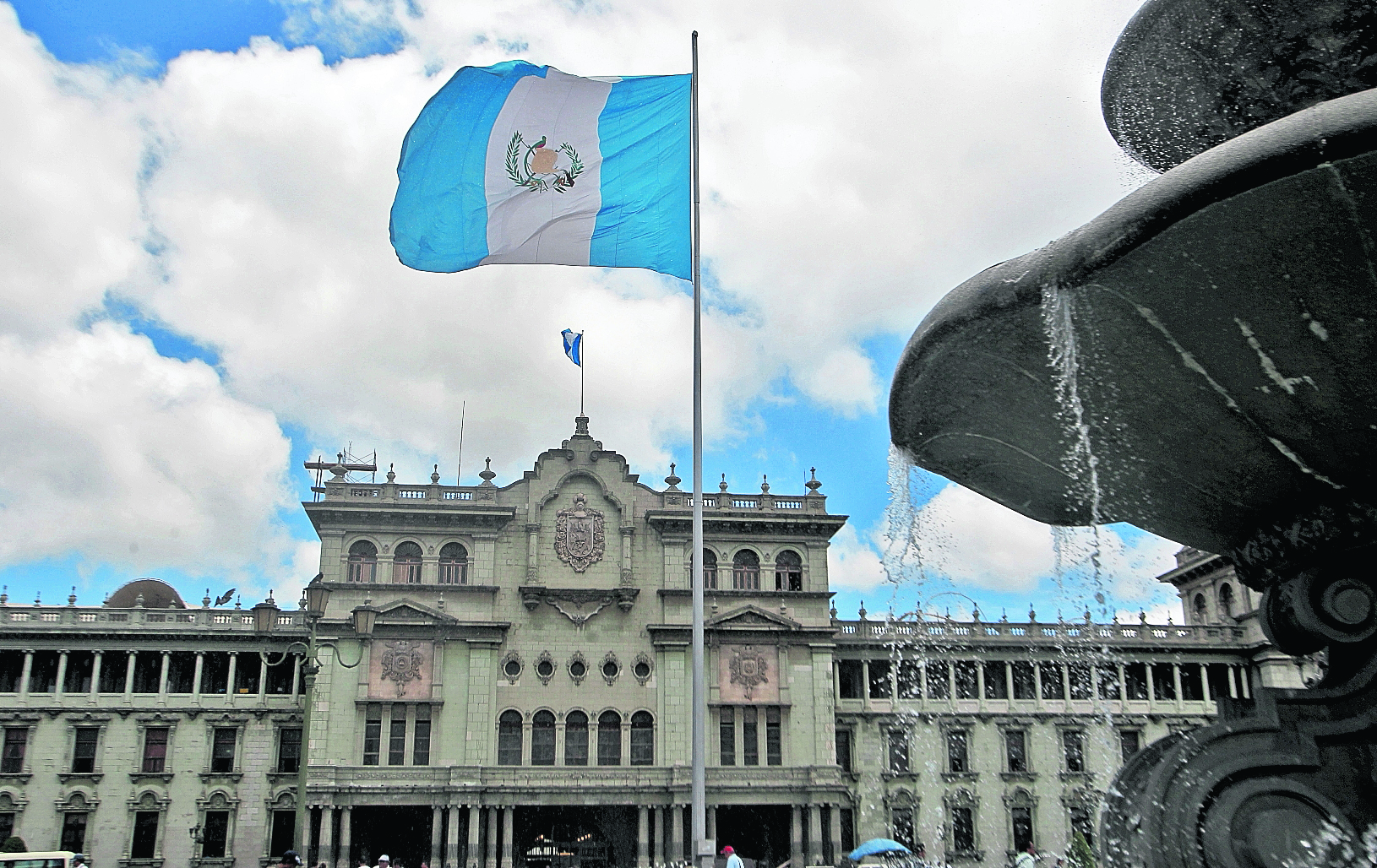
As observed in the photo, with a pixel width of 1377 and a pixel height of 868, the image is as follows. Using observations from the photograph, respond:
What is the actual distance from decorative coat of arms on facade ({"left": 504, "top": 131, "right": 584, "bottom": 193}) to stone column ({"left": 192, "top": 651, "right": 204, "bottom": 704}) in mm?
31468

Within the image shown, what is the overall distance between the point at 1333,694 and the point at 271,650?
132ft

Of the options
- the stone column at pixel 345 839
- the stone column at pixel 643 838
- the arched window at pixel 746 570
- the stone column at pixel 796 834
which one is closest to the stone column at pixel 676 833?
the stone column at pixel 643 838

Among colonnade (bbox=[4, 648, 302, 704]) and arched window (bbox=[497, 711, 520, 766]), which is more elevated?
colonnade (bbox=[4, 648, 302, 704])

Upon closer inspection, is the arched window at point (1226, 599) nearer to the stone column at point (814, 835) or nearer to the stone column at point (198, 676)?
the stone column at point (814, 835)

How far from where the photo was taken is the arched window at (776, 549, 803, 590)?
4116cm

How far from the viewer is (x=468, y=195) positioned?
1584 centimetres

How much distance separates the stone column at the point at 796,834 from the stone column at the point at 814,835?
0.95ft

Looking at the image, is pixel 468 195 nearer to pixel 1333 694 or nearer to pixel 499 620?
pixel 1333 694

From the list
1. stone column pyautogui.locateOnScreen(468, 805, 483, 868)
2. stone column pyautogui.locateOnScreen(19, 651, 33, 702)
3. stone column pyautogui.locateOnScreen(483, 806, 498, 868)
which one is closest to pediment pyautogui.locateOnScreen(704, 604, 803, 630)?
stone column pyautogui.locateOnScreen(483, 806, 498, 868)

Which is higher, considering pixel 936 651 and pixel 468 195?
pixel 468 195

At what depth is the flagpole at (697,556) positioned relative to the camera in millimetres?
15156

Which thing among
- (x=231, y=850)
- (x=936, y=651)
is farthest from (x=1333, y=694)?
(x=231, y=850)

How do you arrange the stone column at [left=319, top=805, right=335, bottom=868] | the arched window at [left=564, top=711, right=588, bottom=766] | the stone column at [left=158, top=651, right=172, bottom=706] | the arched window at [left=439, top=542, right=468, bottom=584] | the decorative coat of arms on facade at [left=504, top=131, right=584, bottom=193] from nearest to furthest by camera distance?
the decorative coat of arms on facade at [left=504, top=131, right=584, bottom=193]
the stone column at [left=319, top=805, right=335, bottom=868]
the arched window at [left=564, top=711, right=588, bottom=766]
the arched window at [left=439, top=542, right=468, bottom=584]
the stone column at [left=158, top=651, right=172, bottom=706]

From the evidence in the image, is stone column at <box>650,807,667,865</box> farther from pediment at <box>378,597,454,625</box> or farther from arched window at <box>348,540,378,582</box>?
arched window at <box>348,540,378,582</box>
